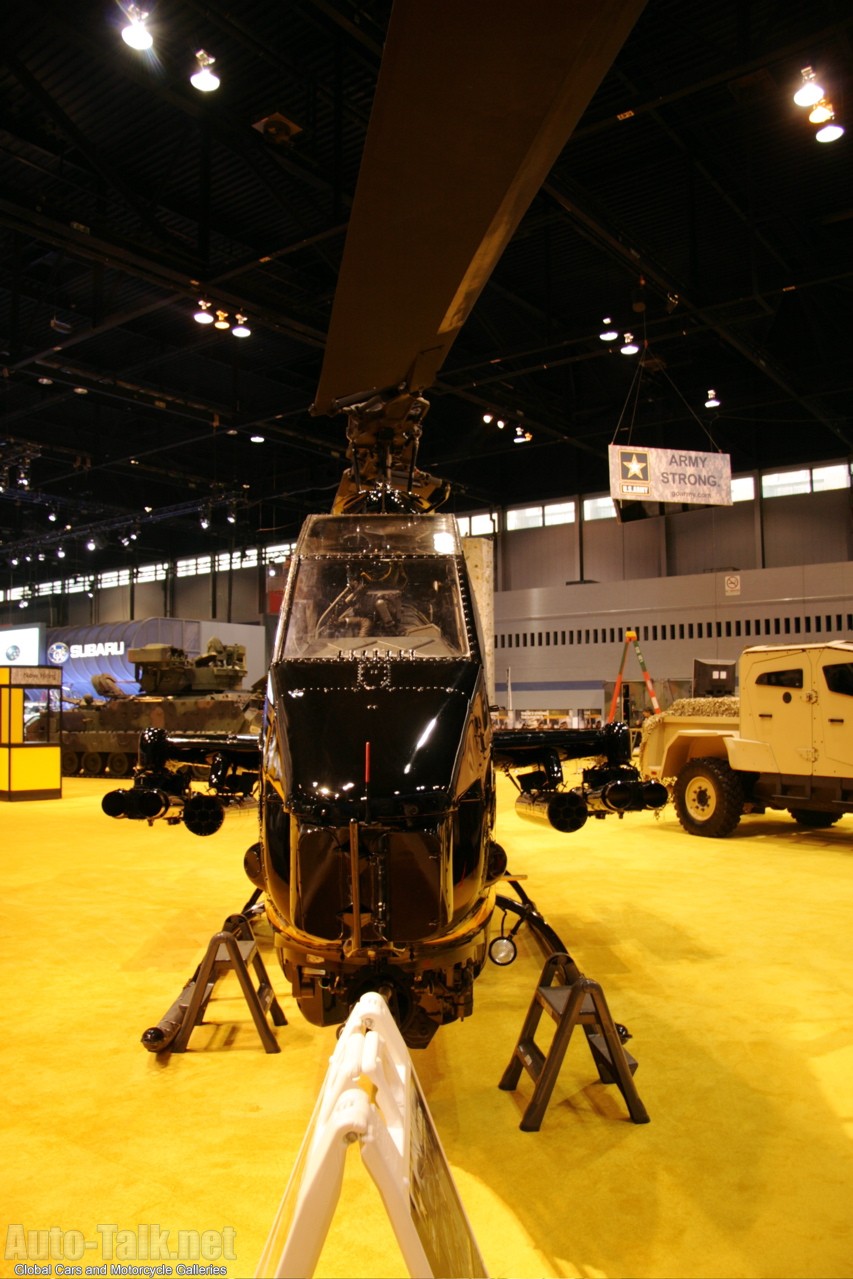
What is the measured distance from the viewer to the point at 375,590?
403cm

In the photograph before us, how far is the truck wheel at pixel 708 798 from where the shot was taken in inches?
372

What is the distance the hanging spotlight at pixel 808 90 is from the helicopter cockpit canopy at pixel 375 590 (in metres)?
6.65

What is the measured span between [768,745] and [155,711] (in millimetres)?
12413

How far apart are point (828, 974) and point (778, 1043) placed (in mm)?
1143

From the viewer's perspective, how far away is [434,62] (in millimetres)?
2383

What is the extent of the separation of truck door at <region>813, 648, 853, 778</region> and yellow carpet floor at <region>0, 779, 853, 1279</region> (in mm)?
2391

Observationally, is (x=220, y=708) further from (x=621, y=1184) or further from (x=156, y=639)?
(x=621, y=1184)

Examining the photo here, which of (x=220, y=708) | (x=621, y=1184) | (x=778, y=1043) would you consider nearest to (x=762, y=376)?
(x=220, y=708)

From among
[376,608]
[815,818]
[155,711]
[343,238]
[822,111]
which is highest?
[343,238]

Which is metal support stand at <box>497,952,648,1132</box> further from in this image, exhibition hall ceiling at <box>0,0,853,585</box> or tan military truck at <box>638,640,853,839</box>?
tan military truck at <box>638,640,853,839</box>

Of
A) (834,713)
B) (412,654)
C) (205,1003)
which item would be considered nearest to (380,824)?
(412,654)
